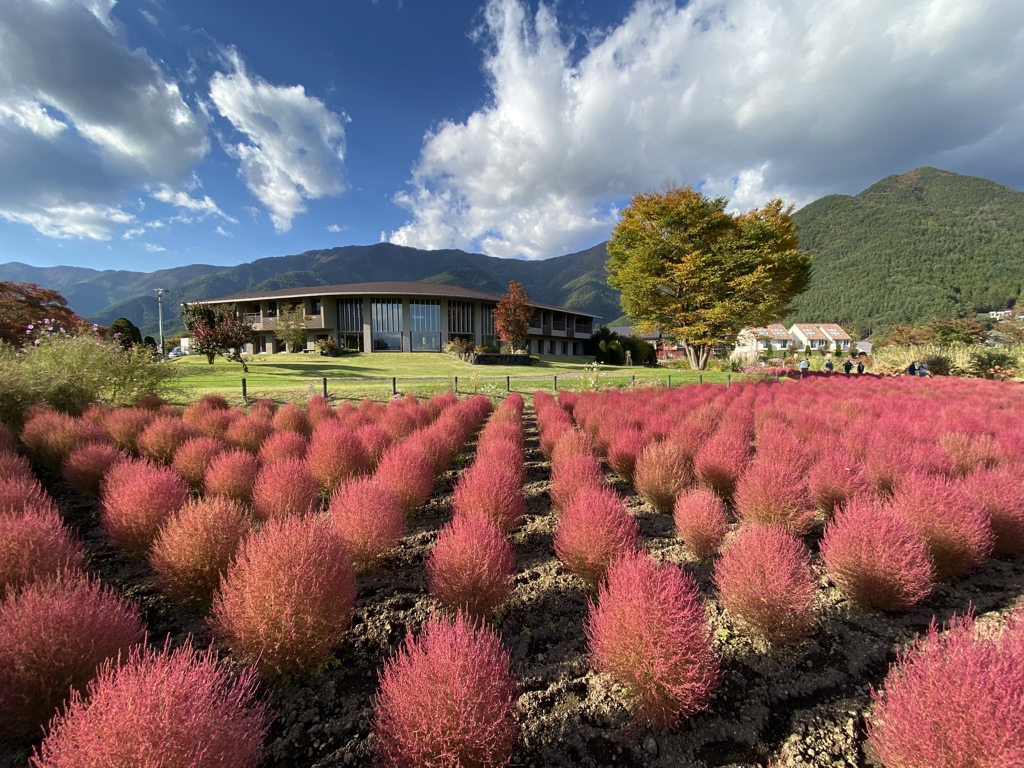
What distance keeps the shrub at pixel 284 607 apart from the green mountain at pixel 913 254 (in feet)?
393

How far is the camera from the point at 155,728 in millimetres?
1301

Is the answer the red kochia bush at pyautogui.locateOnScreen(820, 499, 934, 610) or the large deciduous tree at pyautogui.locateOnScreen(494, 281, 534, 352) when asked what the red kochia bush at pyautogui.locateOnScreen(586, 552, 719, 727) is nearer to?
the red kochia bush at pyautogui.locateOnScreen(820, 499, 934, 610)

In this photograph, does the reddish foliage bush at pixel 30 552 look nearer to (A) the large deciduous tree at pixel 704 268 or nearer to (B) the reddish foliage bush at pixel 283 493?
(B) the reddish foliage bush at pixel 283 493

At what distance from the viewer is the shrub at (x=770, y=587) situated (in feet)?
8.44

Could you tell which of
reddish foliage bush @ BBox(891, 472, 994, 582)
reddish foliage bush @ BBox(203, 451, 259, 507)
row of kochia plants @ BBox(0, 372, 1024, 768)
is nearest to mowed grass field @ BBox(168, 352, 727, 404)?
row of kochia plants @ BBox(0, 372, 1024, 768)

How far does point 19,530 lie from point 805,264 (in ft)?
126

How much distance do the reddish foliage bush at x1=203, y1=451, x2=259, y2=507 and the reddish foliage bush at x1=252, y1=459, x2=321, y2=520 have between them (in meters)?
0.30

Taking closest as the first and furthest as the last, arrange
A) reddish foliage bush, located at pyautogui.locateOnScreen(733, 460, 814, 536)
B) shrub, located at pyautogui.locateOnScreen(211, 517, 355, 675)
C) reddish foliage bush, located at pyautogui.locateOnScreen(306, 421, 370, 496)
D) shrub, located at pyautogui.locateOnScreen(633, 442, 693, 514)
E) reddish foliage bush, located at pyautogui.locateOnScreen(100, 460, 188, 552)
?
shrub, located at pyautogui.locateOnScreen(211, 517, 355, 675), reddish foliage bush, located at pyautogui.locateOnScreen(100, 460, 188, 552), reddish foliage bush, located at pyautogui.locateOnScreen(733, 460, 814, 536), shrub, located at pyautogui.locateOnScreen(633, 442, 693, 514), reddish foliage bush, located at pyautogui.locateOnScreen(306, 421, 370, 496)

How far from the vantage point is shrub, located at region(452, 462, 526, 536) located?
397cm

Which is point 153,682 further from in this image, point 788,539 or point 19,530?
point 788,539

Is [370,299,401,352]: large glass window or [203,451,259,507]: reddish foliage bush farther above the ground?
[370,299,401,352]: large glass window

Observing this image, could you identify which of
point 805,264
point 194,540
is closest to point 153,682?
point 194,540

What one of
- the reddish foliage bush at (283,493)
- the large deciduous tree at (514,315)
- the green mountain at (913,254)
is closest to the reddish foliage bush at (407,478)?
the reddish foliage bush at (283,493)

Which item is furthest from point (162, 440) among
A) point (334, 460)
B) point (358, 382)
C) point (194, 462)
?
point (358, 382)
